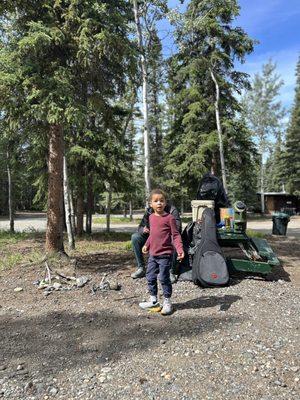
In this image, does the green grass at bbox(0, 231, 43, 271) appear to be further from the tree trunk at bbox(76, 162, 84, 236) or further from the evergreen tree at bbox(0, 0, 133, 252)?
the tree trunk at bbox(76, 162, 84, 236)

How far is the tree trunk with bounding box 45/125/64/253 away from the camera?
863 cm

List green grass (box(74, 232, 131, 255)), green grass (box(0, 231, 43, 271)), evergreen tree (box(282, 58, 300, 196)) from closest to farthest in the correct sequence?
green grass (box(0, 231, 43, 271)) < green grass (box(74, 232, 131, 255)) < evergreen tree (box(282, 58, 300, 196))

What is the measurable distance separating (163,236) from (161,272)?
18.7 inches

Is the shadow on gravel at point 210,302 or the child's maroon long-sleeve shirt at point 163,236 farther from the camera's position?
the shadow on gravel at point 210,302

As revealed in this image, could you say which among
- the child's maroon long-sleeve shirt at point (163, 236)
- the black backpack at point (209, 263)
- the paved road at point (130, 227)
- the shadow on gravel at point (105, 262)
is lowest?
the paved road at point (130, 227)

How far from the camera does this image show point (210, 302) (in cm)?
592

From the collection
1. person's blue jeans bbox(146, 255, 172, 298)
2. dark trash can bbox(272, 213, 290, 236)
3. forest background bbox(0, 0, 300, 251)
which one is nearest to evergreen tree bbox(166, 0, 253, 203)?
forest background bbox(0, 0, 300, 251)

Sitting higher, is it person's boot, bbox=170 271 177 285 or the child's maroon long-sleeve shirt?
the child's maroon long-sleeve shirt

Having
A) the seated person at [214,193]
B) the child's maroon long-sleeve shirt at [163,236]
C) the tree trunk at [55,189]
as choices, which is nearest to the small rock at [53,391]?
the child's maroon long-sleeve shirt at [163,236]

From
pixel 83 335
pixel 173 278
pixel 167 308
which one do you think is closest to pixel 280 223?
pixel 173 278

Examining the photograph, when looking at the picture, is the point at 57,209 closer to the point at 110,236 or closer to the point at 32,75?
the point at 32,75

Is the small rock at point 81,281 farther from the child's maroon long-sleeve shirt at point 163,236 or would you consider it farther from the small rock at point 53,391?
the small rock at point 53,391

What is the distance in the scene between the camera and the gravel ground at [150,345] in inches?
141

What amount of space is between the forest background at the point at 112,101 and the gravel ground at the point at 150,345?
11.0ft
